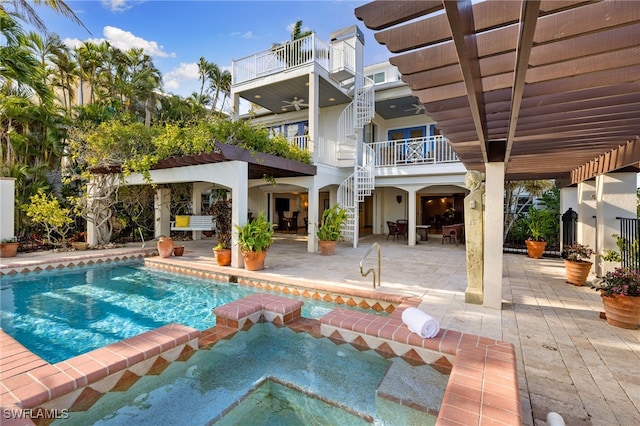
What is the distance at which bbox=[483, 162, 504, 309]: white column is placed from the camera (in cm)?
428

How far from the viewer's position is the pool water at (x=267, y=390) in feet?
7.93

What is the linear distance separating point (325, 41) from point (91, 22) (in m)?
8.62

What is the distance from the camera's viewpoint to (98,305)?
5227 millimetres

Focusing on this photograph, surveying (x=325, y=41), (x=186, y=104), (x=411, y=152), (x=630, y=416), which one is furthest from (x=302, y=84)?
(x=630, y=416)

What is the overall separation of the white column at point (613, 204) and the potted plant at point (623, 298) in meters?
2.40

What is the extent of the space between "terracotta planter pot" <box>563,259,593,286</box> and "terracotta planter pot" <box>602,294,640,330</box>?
79.1 inches

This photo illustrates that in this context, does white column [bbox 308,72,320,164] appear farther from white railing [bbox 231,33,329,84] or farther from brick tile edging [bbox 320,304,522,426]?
Answer: brick tile edging [bbox 320,304,522,426]

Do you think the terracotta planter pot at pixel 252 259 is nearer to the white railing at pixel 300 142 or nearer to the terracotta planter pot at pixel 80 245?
the white railing at pixel 300 142

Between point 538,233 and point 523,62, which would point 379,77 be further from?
point 523,62

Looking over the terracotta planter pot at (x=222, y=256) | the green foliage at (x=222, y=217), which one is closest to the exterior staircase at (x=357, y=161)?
the green foliage at (x=222, y=217)

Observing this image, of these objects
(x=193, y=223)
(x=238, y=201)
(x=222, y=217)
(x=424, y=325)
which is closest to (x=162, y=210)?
(x=193, y=223)

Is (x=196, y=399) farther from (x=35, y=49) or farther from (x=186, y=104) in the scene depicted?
(x=186, y=104)

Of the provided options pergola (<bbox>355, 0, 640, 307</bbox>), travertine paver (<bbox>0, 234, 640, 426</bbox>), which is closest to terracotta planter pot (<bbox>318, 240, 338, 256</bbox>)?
travertine paver (<bbox>0, 234, 640, 426</bbox>)

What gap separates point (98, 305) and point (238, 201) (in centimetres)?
331
